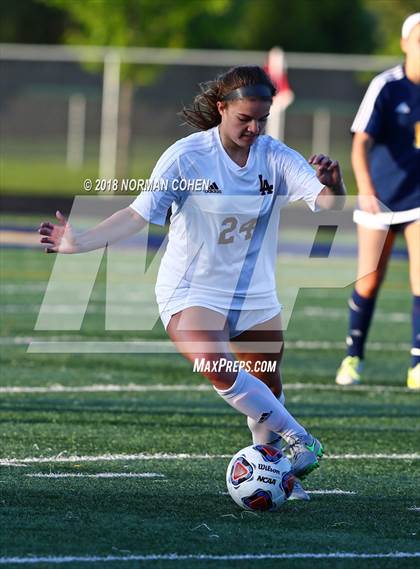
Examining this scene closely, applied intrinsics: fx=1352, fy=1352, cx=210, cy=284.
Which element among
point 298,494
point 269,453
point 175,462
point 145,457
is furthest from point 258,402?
point 145,457

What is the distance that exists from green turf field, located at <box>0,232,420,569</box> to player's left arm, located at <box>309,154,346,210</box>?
125 centimetres

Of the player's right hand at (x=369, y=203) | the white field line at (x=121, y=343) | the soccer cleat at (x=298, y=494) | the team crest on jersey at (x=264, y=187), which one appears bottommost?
the soccer cleat at (x=298, y=494)

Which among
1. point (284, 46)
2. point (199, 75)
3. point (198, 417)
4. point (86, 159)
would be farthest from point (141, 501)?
point (284, 46)

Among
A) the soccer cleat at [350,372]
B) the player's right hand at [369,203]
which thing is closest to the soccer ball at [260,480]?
the player's right hand at [369,203]

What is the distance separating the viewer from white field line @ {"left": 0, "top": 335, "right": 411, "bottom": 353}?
1018 centimetres

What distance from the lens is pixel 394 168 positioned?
8914 mm

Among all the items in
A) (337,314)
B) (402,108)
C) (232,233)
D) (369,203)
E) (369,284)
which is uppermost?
(402,108)

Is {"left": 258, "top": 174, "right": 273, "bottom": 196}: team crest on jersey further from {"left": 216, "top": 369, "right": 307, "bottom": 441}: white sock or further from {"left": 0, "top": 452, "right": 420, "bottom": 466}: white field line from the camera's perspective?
{"left": 0, "top": 452, "right": 420, "bottom": 466}: white field line

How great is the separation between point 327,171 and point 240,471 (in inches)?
50.2

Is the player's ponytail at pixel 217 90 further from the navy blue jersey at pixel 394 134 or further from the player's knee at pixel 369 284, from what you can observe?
the player's knee at pixel 369 284

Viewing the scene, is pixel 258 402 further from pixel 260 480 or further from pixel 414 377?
pixel 414 377

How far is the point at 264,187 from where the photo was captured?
5723 mm

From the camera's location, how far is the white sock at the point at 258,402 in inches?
215

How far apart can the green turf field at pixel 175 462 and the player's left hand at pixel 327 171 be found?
4.37 ft
